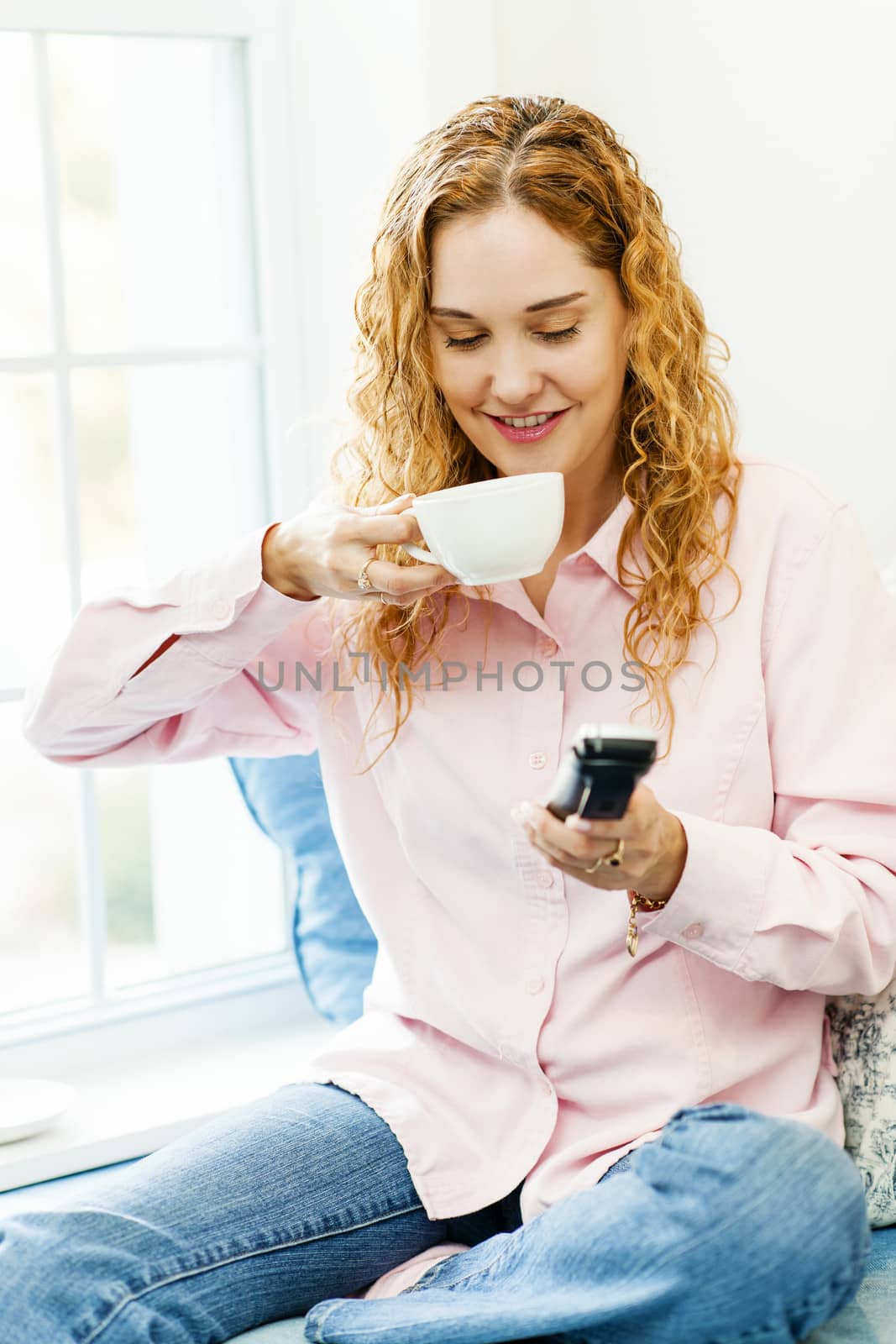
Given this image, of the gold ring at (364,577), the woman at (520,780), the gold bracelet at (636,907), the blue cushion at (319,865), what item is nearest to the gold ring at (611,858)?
the woman at (520,780)

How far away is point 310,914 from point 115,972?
1.30 feet

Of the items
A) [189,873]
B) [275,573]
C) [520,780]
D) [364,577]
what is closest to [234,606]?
[275,573]

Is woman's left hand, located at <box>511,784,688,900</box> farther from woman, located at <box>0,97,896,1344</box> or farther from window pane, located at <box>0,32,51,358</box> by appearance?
window pane, located at <box>0,32,51,358</box>

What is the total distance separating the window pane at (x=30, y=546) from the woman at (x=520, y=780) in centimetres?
50

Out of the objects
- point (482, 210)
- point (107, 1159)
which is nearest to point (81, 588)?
point (107, 1159)

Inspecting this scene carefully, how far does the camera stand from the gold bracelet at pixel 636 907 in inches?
51.2

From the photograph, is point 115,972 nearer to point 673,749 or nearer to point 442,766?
point 442,766

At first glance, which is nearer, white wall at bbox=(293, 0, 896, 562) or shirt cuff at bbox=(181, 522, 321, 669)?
shirt cuff at bbox=(181, 522, 321, 669)

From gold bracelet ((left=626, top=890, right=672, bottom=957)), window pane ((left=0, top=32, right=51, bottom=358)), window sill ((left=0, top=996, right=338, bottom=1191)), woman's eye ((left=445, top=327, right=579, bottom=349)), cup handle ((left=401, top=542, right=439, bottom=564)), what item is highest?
window pane ((left=0, top=32, right=51, bottom=358))

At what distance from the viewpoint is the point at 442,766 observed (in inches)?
59.1

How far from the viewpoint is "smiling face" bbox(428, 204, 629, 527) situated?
4.43 feet

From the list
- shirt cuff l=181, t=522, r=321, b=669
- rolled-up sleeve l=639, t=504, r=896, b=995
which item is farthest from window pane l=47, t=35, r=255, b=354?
rolled-up sleeve l=639, t=504, r=896, b=995

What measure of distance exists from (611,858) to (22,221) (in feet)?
4.21

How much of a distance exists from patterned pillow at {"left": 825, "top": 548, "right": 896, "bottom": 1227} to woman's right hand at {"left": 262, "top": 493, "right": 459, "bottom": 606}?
22.8 inches
